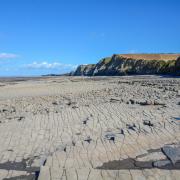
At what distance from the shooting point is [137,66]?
78.4 m

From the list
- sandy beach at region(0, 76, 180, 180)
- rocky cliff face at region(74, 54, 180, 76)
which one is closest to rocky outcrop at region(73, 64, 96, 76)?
rocky cliff face at region(74, 54, 180, 76)

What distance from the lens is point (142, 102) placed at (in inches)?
511

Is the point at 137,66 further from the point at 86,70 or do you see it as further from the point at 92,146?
the point at 92,146

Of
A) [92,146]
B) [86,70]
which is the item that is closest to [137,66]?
[86,70]

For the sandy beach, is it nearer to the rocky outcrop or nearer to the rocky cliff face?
the rocky cliff face

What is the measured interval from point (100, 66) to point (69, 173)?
Result: 98287 millimetres

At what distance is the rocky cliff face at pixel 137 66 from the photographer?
62.5 metres

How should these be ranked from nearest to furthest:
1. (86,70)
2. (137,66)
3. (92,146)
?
(92,146) → (137,66) → (86,70)

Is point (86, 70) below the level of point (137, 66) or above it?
below

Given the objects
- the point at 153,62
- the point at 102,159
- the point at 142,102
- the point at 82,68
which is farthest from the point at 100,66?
the point at 102,159

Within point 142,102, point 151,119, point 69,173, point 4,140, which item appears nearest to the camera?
point 69,173

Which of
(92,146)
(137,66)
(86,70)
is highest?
(92,146)

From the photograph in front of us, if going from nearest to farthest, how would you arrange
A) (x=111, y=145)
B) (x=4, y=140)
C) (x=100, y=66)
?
(x=111, y=145)
(x=4, y=140)
(x=100, y=66)

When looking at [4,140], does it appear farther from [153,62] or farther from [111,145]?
[153,62]
